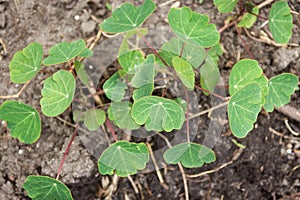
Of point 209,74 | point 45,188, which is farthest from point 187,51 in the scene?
point 45,188

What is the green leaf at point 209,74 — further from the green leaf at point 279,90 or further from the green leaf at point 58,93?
the green leaf at point 58,93

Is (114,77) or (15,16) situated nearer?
(114,77)

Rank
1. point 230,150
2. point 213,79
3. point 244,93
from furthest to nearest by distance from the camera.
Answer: point 230,150 → point 213,79 → point 244,93

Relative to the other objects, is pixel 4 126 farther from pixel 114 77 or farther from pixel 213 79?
pixel 213 79

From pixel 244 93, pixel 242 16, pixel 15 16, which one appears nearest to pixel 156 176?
pixel 244 93

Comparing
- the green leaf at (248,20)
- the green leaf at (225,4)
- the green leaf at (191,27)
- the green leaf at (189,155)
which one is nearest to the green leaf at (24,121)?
the green leaf at (189,155)

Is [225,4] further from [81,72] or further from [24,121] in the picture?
[24,121]

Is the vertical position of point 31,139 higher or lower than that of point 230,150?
higher
